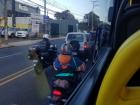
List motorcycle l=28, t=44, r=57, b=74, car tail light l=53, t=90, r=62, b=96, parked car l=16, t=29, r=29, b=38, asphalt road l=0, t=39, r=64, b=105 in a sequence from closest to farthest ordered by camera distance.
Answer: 1. car tail light l=53, t=90, r=62, b=96
2. asphalt road l=0, t=39, r=64, b=105
3. motorcycle l=28, t=44, r=57, b=74
4. parked car l=16, t=29, r=29, b=38

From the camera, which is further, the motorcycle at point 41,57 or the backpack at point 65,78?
the motorcycle at point 41,57

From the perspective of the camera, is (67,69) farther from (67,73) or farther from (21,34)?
(21,34)

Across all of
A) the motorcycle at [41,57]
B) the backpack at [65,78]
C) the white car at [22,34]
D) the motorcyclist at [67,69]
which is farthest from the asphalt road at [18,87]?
the white car at [22,34]

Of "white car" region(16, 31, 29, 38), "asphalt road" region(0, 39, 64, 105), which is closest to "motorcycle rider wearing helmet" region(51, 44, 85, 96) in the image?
"asphalt road" region(0, 39, 64, 105)

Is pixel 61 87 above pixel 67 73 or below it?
below

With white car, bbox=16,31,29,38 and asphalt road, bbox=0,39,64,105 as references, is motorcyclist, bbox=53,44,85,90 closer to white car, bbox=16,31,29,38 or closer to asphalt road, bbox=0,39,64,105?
asphalt road, bbox=0,39,64,105

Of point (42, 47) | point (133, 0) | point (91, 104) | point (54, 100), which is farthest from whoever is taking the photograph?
point (42, 47)

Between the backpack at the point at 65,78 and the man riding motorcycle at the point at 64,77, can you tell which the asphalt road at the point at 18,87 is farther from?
the backpack at the point at 65,78

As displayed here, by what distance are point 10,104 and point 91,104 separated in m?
8.03

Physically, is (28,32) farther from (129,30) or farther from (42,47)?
(129,30)

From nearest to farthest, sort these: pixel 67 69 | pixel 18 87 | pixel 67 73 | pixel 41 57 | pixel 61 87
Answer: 1. pixel 61 87
2. pixel 67 73
3. pixel 67 69
4. pixel 18 87
5. pixel 41 57

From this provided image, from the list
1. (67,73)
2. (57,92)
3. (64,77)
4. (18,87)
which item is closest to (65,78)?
(64,77)

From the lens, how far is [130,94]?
5.02ft

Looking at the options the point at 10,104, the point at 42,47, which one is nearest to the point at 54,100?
the point at 10,104
